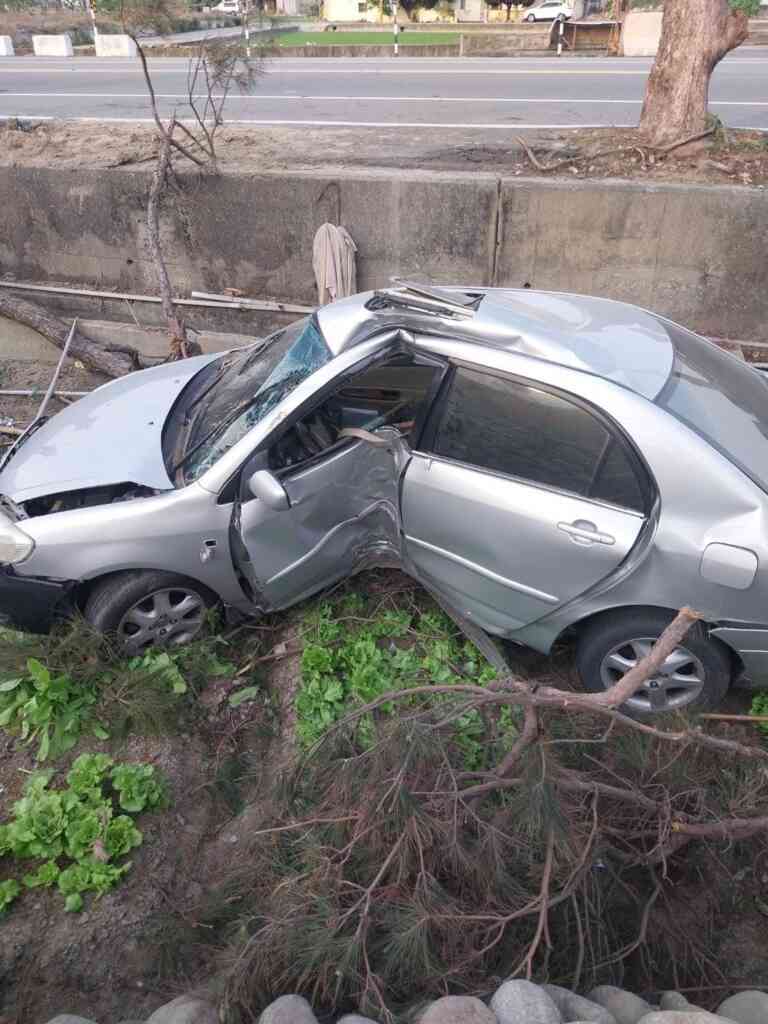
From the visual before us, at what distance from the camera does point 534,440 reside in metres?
3.51

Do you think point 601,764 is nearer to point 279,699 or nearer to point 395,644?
point 395,644

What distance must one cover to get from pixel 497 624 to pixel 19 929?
2.36 m

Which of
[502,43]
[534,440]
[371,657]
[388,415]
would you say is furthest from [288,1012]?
[502,43]

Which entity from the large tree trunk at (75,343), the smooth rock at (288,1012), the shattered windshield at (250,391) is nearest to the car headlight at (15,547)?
the shattered windshield at (250,391)

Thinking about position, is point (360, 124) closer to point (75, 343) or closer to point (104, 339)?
point (104, 339)

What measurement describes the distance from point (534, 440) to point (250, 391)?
1563 mm

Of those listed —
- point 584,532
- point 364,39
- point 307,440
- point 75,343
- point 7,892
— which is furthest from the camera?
point 364,39

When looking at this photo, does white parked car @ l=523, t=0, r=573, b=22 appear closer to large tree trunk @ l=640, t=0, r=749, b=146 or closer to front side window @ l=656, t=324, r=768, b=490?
large tree trunk @ l=640, t=0, r=749, b=146

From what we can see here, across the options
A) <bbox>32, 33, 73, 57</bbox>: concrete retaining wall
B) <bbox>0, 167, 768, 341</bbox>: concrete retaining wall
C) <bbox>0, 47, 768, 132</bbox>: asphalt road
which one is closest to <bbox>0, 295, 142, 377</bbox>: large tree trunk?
<bbox>0, 167, 768, 341</bbox>: concrete retaining wall

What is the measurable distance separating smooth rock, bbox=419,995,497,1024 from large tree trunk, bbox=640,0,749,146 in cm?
778

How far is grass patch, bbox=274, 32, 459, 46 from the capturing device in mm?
24922

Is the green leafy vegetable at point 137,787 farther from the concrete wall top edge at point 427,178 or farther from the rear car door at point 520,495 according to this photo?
the concrete wall top edge at point 427,178

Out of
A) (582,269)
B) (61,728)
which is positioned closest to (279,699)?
(61,728)

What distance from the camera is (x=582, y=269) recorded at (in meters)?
7.12
